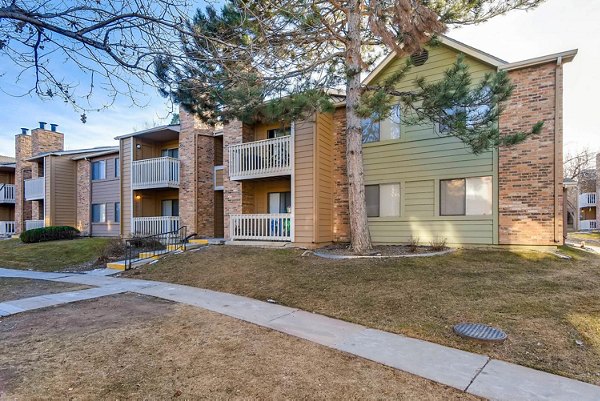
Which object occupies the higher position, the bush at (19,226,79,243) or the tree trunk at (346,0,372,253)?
the tree trunk at (346,0,372,253)

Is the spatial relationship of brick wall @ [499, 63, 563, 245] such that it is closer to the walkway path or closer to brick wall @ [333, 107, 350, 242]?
brick wall @ [333, 107, 350, 242]

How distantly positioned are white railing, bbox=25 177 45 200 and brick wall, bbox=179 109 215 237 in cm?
1161

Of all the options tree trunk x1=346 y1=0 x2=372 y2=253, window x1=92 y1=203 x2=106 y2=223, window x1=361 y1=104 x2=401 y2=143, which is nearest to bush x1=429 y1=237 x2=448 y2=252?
Answer: tree trunk x1=346 y1=0 x2=372 y2=253

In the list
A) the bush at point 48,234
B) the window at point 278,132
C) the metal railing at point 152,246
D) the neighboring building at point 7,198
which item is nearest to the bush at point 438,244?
the window at point 278,132

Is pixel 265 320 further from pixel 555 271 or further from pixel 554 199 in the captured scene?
pixel 554 199

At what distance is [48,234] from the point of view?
1864cm

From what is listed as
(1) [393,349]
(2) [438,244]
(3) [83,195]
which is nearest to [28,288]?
(1) [393,349]

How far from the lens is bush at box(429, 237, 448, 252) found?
1070cm

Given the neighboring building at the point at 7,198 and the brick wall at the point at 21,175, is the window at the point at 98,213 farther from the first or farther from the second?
the neighboring building at the point at 7,198

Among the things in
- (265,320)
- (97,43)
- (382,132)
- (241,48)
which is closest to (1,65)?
(97,43)

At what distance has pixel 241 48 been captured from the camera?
4.91 m

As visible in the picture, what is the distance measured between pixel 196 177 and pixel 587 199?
3823 centimetres

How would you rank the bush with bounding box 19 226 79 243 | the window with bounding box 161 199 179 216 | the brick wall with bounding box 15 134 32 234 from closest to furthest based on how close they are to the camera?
the bush with bounding box 19 226 79 243, the window with bounding box 161 199 179 216, the brick wall with bounding box 15 134 32 234

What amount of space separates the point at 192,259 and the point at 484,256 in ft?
28.7
